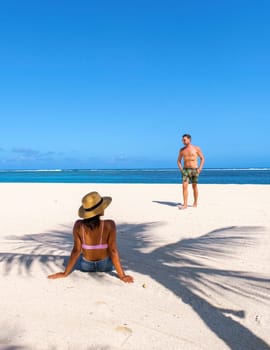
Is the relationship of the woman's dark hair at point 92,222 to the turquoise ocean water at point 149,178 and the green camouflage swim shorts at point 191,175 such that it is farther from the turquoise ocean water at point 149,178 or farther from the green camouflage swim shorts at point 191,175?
the turquoise ocean water at point 149,178

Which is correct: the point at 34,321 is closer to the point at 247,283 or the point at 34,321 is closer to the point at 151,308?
the point at 151,308

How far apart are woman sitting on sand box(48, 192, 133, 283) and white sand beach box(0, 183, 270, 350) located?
0.62 feet

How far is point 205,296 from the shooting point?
10.3 ft

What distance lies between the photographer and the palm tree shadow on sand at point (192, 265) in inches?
104

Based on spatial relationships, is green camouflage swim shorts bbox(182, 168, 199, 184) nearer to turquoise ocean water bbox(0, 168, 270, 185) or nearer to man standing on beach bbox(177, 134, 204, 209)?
man standing on beach bbox(177, 134, 204, 209)

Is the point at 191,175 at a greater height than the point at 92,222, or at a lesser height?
greater

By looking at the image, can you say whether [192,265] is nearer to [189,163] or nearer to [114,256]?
[114,256]

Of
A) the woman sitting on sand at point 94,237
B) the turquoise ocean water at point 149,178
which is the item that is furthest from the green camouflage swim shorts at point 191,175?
the turquoise ocean water at point 149,178

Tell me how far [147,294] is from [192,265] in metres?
1.02

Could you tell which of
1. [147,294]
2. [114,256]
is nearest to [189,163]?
[114,256]

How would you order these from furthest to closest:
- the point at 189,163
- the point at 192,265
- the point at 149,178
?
the point at 149,178
the point at 189,163
the point at 192,265

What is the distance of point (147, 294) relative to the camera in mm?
3225

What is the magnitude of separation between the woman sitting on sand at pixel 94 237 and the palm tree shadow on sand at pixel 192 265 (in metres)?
0.44

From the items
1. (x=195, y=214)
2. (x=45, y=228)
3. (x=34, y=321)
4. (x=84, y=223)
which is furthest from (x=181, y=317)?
(x=195, y=214)
